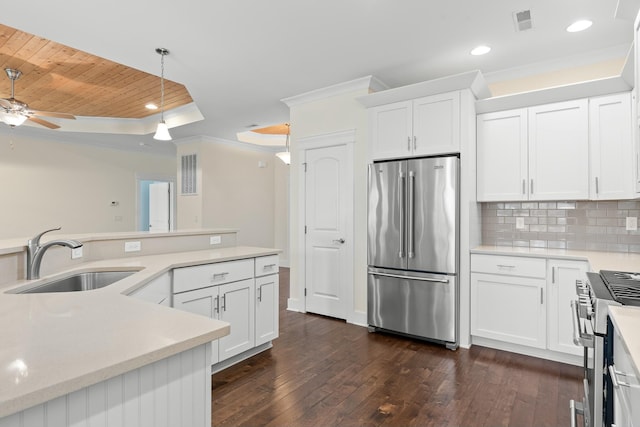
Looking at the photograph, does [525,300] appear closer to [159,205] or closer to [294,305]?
[294,305]

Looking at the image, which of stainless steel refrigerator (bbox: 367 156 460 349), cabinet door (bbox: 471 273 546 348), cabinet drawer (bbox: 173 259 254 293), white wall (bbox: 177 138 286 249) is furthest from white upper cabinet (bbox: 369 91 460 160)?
white wall (bbox: 177 138 286 249)

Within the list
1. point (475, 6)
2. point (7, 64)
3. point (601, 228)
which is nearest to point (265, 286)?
point (475, 6)

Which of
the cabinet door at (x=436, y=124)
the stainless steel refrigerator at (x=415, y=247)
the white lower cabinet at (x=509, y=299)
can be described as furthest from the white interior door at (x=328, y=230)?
the white lower cabinet at (x=509, y=299)

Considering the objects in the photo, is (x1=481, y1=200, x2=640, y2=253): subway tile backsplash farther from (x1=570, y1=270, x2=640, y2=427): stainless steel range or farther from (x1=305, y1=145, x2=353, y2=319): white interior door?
(x1=570, y1=270, x2=640, y2=427): stainless steel range

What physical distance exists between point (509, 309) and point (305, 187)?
2.47 metres

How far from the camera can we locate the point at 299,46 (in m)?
3.09

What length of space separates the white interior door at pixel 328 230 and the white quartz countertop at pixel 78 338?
271 cm

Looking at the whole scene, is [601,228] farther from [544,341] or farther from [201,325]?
[201,325]

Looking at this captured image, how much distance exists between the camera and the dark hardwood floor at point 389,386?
2.09 metres

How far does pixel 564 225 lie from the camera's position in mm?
3338

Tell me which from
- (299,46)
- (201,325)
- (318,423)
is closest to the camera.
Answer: (201,325)

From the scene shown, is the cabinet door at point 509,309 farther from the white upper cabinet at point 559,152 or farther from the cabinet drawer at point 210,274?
the cabinet drawer at point 210,274

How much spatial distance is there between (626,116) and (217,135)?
5.50 meters

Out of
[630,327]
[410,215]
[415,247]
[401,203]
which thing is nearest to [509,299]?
[415,247]
